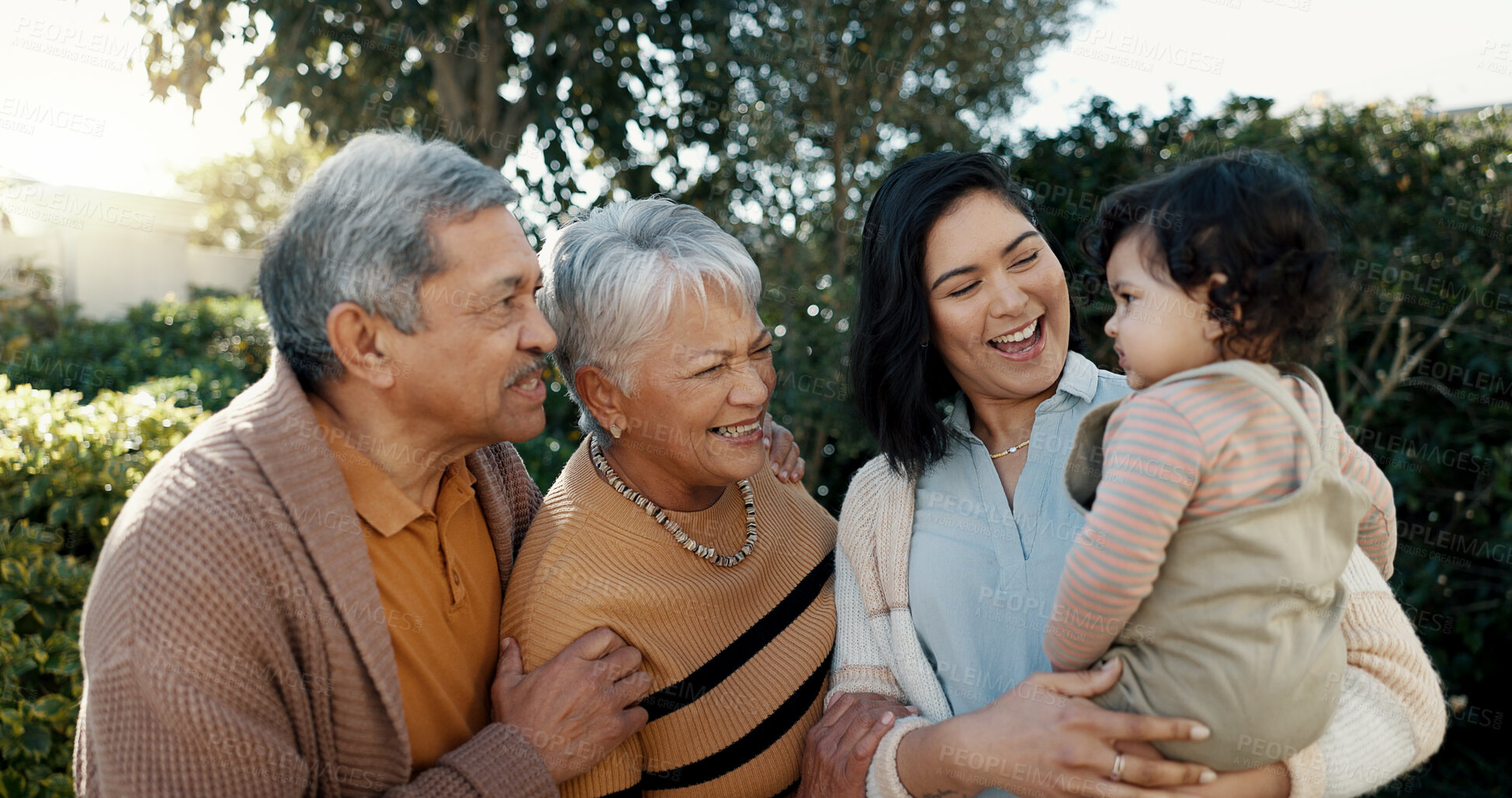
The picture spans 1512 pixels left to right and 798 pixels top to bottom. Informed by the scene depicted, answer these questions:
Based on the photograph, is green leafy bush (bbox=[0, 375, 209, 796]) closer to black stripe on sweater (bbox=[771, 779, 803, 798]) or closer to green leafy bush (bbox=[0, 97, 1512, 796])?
green leafy bush (bbox=[0, 97, 1512, 796])

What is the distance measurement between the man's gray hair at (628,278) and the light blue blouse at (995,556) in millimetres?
678

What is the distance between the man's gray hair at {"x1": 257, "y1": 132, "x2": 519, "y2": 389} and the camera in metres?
1.80

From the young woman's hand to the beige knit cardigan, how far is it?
786mm

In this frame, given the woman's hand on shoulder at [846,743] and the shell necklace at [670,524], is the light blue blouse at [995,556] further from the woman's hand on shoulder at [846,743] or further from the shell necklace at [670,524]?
the shell necklace at [670,524]

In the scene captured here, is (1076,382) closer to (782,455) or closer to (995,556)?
(995,556)

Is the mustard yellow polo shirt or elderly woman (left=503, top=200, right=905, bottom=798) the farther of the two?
elderly woman (left=503, top=200, right=905, bottom=798)

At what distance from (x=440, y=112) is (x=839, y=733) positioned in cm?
560

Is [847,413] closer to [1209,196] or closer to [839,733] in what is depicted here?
[839,733]

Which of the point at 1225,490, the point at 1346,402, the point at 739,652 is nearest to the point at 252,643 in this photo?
the point at 739,652

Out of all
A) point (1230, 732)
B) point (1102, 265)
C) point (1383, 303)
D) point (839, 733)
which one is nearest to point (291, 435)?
point (839, 733)

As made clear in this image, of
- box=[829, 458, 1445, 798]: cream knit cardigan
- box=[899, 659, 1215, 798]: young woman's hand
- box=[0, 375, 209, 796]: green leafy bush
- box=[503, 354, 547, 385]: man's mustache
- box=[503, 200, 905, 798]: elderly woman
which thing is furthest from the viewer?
box=[0, 375, 209, 796]: green leafy bush

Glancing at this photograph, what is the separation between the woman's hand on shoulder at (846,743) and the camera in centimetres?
202

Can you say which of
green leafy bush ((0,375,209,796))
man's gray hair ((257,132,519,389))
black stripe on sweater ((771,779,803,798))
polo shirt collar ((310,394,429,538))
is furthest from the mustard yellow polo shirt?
green leafy bush ((0,375,209,796))

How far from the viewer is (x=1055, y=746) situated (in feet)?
5.64
